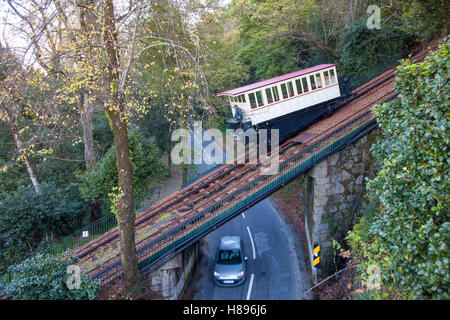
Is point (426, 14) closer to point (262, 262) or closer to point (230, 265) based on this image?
point (262, 262)

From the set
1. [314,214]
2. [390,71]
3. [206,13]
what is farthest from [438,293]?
[390,71]

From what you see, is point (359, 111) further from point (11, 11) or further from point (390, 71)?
point (11, 11)

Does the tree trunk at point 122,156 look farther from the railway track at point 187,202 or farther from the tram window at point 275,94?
the tram window at point 275,94

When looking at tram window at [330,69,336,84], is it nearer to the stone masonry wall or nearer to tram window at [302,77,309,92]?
tram window at [302,77,309,92]

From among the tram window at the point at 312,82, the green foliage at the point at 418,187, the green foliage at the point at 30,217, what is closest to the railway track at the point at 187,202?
the tram window at the point at 312,82

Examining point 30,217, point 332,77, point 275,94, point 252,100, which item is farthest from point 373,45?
point 30,217

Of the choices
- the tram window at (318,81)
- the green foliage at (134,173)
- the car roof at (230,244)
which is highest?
the tram window at (318,81)

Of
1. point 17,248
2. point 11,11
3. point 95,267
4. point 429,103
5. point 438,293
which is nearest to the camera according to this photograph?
point 438,293
